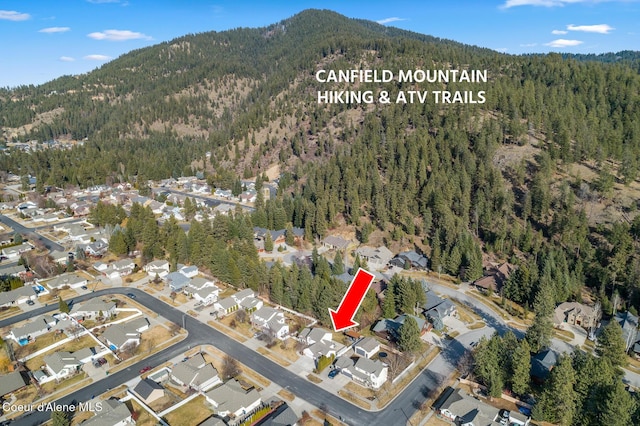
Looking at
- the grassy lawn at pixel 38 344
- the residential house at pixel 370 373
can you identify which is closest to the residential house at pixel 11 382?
the grassy lawn at pixel 38 344

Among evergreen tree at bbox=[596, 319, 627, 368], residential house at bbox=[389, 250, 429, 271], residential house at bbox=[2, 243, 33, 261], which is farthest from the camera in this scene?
residential house at bbox=[2, 243, 33, 261]

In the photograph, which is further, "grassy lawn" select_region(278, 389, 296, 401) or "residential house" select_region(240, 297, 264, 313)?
"residential house" select_region(240, 297, 264, 313)

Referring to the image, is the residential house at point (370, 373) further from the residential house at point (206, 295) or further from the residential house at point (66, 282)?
the residential house at point (66, 282)

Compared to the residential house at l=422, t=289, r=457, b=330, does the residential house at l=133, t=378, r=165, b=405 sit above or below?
above

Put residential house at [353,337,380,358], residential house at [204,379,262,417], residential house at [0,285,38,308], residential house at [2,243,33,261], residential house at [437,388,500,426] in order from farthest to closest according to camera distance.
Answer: residential house at [2,243,33,261] < residential house at [0,285,38,308] < residential house at [353,337,380,358] < residential house at [204,379,262,417] < residential house at [437,388,500,426]

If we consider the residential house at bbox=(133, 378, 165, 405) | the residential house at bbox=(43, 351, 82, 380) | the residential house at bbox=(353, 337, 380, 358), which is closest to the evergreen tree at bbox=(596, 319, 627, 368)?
the residential house at bbox=(353, 337, 380, 358)

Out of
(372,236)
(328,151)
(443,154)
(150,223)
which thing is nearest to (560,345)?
(372,236)

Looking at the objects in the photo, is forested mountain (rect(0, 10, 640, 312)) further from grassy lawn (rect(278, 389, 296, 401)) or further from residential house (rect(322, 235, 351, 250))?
grassy lawn (rect(278, 389, 296, 401))
